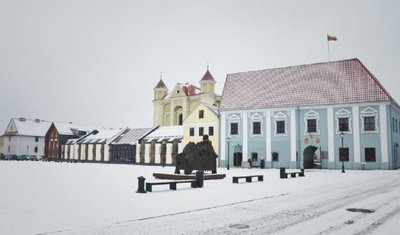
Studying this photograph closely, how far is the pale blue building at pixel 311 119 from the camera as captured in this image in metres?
37.9

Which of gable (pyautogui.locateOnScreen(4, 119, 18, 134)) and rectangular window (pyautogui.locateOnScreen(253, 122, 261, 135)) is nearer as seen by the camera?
rectangular window (pyautogui.locateOnScreen(253, 122, 261, 135))

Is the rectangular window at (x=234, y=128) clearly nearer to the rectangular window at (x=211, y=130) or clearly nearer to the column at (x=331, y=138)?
the rectangular window at (x=211, y=130)

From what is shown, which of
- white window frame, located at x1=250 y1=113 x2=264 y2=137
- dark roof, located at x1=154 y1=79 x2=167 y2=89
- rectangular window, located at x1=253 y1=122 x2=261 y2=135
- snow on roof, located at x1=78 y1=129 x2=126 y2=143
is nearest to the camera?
white window frame, located at x1=250 y1=113 x2=264 y2=137

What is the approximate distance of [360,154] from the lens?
124 ft

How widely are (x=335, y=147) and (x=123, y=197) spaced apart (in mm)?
32025

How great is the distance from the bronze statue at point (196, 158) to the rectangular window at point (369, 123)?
21.6 m

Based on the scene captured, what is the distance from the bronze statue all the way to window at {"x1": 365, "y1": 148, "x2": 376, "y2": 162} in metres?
20.9

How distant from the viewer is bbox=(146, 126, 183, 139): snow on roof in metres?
58.1

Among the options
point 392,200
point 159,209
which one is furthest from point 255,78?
point 159,209

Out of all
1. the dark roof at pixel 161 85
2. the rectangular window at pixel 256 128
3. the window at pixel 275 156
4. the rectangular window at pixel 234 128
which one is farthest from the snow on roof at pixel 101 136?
the window at pixel 275 156

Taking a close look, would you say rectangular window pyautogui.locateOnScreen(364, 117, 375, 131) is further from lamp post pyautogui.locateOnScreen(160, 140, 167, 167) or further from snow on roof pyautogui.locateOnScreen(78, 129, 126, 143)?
snow on roof pyautogui.locateOnScreen(78, 129, 126, 143)

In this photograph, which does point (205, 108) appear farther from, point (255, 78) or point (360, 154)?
point (360, 154)

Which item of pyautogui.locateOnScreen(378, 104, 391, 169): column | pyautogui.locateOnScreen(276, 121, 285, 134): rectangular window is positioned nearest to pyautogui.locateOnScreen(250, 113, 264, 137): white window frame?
pyautogui.locateOnScreen(276, 121, 285, 134): rectangular window

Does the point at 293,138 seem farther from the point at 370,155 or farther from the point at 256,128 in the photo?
the point at 370,155
